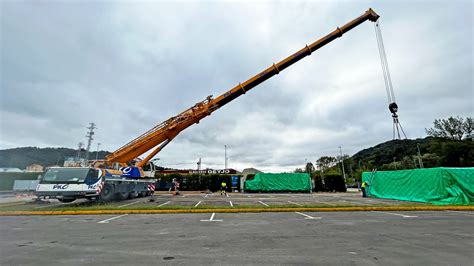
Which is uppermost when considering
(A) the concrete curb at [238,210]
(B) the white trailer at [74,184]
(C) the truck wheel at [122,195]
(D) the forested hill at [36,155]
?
(D) the forested hill at [36,155]

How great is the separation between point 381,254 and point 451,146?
65192 millimetres

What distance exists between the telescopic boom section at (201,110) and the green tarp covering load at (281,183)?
15.3 metres

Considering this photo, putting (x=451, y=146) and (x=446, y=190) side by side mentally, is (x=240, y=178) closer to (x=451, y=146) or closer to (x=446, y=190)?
(x=446, y=190)

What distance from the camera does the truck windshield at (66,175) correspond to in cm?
1199

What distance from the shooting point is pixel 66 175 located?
12164 millimetres

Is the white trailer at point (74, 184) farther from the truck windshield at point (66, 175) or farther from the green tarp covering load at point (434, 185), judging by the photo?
the green tarp covering load at point (434, 185)

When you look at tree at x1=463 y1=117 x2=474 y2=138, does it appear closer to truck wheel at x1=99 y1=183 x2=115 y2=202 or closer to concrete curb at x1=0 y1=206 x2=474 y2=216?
concrete curb at x1=0 y1=206 x2=474 y2=216

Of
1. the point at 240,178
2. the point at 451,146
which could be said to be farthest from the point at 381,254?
the point at 451,146

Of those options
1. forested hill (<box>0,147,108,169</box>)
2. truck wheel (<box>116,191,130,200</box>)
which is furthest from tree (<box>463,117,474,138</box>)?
forested hill (<box>0,147,108,169</box>)

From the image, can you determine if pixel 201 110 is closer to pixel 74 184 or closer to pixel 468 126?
pixel 74 184

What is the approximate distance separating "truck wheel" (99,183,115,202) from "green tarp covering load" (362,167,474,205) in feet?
59.9

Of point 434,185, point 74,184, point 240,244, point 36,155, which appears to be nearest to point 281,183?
A: point 434,185

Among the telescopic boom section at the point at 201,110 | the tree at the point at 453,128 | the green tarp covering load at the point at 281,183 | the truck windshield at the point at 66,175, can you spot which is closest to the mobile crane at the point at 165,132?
the telescopic boom section at the point at 201,110

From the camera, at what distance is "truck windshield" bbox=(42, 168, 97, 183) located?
12.0 metres
